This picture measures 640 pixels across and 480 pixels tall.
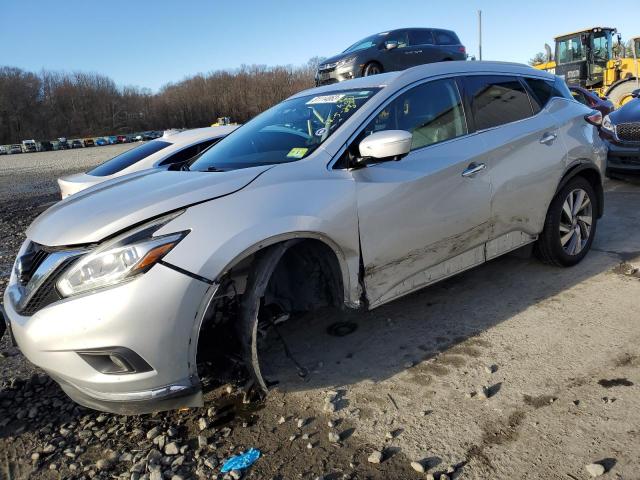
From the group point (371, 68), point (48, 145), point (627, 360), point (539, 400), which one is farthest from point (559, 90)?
point (48, 145)

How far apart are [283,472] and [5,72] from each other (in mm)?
122678

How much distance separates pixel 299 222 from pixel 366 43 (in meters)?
9.77

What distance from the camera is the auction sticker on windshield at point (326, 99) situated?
3.40 metres

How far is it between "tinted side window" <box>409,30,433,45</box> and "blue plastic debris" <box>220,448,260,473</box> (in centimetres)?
1080

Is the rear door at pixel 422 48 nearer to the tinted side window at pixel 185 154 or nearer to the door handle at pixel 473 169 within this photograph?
the tinted side window at pixel 185 154

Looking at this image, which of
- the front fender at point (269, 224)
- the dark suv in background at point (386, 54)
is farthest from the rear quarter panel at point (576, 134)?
the dark suv in background at point (386, 54)

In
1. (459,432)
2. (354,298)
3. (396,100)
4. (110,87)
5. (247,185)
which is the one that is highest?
(110,87)

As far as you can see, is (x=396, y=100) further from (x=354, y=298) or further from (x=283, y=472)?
(x=283, y=472)

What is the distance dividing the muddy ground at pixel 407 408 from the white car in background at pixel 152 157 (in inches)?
104

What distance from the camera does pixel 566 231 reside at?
14.2ft

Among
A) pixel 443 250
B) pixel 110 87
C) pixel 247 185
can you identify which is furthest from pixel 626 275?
pixel 110 87

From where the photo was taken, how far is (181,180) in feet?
8.83

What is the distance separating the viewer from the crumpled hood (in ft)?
7.68

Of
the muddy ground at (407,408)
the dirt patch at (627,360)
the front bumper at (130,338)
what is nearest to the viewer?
the front bumper at (130,338)
